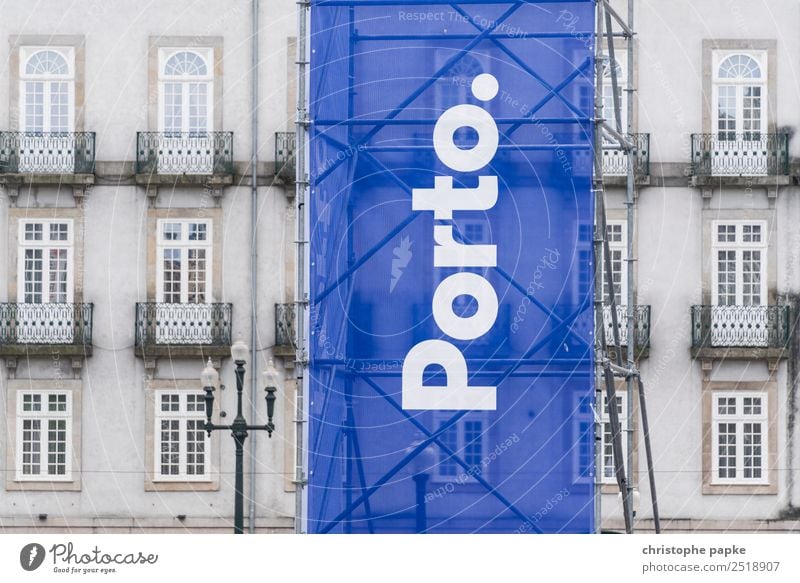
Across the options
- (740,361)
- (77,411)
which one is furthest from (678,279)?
(77,411)

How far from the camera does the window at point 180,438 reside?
32.6 metres

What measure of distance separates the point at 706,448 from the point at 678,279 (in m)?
2.78

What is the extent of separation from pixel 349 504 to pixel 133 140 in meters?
15.5

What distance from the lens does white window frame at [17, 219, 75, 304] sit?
108 ft

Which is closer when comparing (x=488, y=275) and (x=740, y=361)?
(x=488, y=275)

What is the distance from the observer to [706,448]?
32.6 m

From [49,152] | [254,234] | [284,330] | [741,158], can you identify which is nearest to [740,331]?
[741,158]

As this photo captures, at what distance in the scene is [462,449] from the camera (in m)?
18.6

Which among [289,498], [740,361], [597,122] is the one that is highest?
[597,122]

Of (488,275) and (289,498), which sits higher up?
(488,275)

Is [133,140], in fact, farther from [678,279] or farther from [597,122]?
[597,122]

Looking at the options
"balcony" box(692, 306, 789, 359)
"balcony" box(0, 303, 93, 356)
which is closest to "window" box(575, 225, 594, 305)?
"balcony" box(692, 306, 789, 359)
